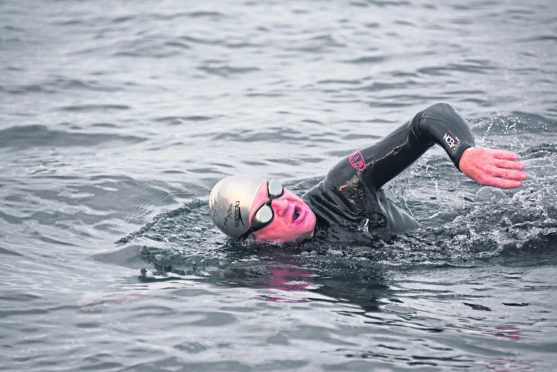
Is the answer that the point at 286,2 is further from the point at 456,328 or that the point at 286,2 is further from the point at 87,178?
the point at 456,328

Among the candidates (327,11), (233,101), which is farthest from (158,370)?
(327,11)

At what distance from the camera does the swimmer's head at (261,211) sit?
18.4 ft

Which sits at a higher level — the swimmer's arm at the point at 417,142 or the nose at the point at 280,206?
the swimmer's arm at the point at 417,142

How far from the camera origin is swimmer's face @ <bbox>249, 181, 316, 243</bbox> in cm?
559

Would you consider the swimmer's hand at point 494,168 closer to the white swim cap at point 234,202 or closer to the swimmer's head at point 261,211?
the swimmer's head at point 261,211

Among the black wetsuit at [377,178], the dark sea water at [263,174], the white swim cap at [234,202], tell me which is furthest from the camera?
the white swim cap at [234,202]

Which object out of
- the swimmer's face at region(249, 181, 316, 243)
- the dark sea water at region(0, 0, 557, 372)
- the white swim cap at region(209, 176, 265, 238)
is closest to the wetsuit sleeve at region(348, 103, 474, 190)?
the swimmer's face at region(249, 181, 316, 243)

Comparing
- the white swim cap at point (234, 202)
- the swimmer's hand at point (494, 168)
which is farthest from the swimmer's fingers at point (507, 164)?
the white swim cap at point (234, 202)

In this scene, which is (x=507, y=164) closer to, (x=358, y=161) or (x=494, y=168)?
(x=494, y=168)

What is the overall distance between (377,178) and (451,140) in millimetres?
801

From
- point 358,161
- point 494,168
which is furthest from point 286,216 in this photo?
point 494,168

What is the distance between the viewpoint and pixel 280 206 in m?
5.57

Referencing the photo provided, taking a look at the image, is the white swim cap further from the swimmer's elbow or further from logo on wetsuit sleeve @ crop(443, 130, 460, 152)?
logo on wetsuit sleeve @ crop(443, 130, 460, 152)

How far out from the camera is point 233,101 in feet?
36.4
